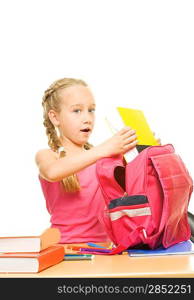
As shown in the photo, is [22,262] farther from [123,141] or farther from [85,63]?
[85,63]

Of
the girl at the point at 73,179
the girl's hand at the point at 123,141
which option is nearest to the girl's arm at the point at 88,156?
the girl's hand at the point at 123,141

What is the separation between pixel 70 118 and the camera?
1.35 meters

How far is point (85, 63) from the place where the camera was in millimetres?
1962

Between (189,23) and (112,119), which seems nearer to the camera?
(112,119)

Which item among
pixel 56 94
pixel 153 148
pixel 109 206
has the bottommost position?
pixel 109 206

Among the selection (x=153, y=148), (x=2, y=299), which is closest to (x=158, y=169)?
(x=153, y=148)

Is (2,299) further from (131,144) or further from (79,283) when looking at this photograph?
(131,144)

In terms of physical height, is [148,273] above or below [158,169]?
below

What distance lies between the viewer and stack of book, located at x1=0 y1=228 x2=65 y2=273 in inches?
31.3

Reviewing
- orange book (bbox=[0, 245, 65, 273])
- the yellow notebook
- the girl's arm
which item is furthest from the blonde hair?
orange book (bbox=[0, 245, 65, 273])

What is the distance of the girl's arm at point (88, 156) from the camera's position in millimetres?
1035

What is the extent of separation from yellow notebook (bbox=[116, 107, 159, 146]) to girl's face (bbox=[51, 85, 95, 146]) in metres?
0.21

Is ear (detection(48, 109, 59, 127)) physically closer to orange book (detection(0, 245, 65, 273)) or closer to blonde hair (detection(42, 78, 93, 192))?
blonde hair (detection(42, 78, 93, 192))

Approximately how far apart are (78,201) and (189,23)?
38.2 inches
